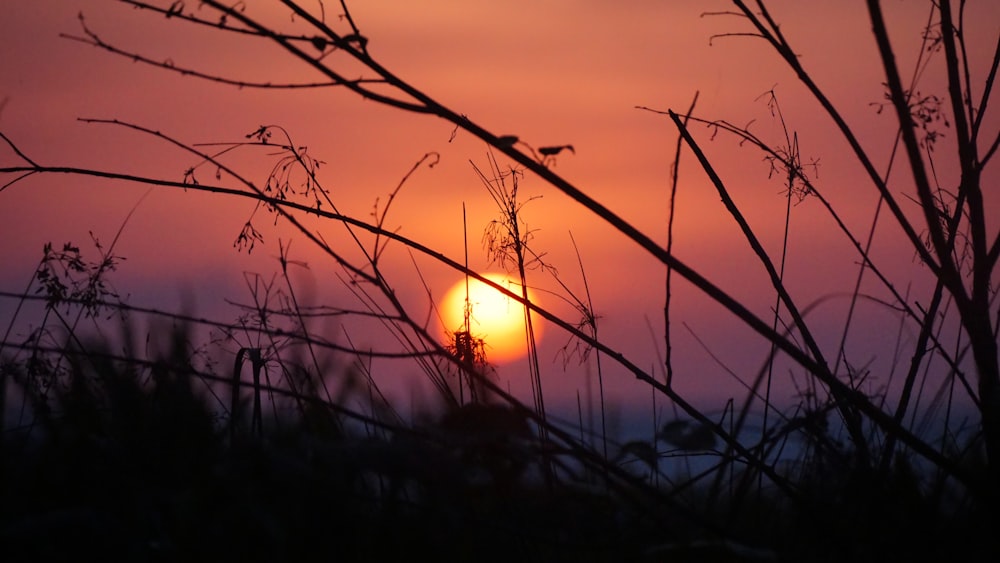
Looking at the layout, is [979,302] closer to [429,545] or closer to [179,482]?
[429,545]

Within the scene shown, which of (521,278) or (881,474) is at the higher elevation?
(521,278)

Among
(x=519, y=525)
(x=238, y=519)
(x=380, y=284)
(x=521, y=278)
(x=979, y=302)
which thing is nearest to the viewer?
(x=238, y=519)

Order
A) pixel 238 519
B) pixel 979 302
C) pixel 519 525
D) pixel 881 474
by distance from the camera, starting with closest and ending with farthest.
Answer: pixel 238 519 < pixel 519 525 < pixel 881 474 < pixel 979 302

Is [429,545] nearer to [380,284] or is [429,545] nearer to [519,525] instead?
[519,525]

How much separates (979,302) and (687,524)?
1077 mm

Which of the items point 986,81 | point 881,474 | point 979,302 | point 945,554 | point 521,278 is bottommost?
point 945,554

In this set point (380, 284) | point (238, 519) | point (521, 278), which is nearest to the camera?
point (238, 519)

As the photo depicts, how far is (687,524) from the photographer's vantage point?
201 cm

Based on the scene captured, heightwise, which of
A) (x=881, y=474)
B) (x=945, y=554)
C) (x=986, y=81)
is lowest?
(x=945, y=554)

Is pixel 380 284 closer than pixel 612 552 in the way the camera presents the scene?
No

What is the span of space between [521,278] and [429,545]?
1.27m

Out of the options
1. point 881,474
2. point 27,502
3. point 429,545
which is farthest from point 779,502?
point 27,502

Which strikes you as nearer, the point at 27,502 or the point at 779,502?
the point at 27,502

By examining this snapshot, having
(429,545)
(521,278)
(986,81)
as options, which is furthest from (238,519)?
(986,81)
